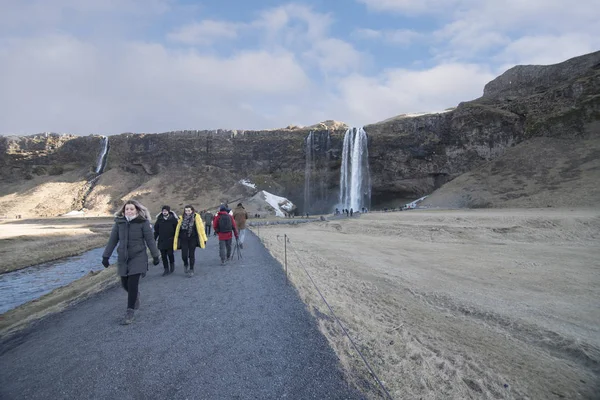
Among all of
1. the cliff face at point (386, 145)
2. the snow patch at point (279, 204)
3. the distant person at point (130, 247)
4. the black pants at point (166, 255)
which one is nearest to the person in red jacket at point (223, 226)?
the black pants at point (166, 255)

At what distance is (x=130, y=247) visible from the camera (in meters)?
5.30

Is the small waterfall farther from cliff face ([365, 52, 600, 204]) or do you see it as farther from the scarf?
the scarf

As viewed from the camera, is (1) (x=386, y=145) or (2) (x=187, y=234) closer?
(2) (x=187, y=234)

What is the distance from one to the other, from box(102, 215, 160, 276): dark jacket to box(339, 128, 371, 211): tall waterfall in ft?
159

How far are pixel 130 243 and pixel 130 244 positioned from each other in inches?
0.7

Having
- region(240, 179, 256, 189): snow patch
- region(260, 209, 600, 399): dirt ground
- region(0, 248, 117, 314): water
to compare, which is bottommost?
region(0, 248, 117, 314): water

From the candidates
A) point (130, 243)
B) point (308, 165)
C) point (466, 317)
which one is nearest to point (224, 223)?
point (130, 243)

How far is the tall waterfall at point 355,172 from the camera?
53.8 m

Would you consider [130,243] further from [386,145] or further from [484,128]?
[484,128]

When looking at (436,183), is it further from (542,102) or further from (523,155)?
(542,102)

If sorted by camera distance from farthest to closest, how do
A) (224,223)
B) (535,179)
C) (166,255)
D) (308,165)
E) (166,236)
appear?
(308,165) → (535,179) → (224,223) → (166,255) → (166,236)

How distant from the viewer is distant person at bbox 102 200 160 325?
17.2 feet

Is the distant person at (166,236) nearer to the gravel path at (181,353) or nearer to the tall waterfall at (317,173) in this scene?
the gravel path at (181,353)

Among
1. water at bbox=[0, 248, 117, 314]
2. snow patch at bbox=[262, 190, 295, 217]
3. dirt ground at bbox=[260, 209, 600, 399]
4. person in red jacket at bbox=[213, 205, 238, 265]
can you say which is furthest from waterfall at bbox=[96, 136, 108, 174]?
person in red jacket at bbox=[213, 205, 238, 265]
